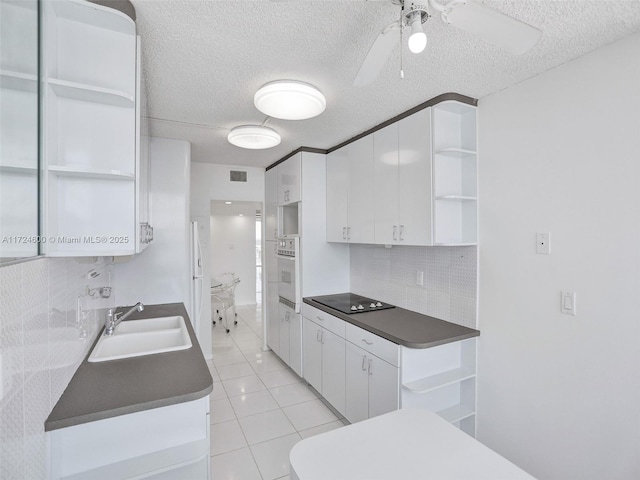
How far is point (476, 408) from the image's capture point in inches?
88.4

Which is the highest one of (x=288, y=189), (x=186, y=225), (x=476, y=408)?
(x=288, y=189)

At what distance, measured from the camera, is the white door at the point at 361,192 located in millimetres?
2840

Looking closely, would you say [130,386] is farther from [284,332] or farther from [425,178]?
[284,332]

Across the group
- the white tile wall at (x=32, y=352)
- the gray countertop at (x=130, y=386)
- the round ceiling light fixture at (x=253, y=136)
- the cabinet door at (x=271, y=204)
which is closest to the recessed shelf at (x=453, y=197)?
the round ceiling light fixture at (x=253, y=136)

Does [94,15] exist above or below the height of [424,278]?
above

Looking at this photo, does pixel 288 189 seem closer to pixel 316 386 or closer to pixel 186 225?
pixel 186 225

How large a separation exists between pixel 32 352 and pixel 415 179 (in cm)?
221

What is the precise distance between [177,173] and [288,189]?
1140mm

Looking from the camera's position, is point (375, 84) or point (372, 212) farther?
point (372, 212)

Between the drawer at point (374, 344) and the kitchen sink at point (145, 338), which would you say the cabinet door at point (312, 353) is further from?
the kitchen sink at point (145, 338)

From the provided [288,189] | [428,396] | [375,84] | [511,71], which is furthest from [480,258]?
[288,189]

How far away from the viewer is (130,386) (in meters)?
1.43

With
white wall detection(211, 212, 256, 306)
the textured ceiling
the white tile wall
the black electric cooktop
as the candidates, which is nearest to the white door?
the textured ceiling

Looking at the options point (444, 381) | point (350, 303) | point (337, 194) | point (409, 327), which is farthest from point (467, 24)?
point (350, 303)
